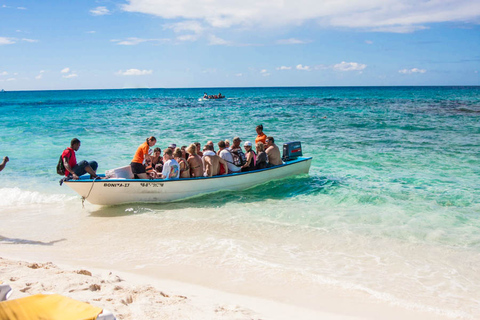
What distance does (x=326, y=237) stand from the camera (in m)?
7.58

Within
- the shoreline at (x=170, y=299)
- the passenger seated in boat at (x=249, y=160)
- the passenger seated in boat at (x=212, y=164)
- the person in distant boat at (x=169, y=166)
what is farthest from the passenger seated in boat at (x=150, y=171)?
the shoreline at (x=170, y=299)

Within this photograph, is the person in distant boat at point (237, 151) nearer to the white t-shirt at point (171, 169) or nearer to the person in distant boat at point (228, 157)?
the person in distant boat at point (228, 157)

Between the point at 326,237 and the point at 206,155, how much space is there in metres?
4.12

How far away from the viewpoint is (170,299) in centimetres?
473

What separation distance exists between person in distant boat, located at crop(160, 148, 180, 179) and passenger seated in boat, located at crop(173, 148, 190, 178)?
16 cm

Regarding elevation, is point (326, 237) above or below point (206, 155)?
below

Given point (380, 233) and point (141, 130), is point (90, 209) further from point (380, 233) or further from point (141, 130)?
point (141, 130)

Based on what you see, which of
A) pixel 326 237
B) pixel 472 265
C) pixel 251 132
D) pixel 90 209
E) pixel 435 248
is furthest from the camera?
pixel 251 132

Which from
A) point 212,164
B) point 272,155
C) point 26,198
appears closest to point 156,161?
point 212,164

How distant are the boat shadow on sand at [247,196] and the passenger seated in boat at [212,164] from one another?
589 millimetres

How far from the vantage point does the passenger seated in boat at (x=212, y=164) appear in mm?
10289

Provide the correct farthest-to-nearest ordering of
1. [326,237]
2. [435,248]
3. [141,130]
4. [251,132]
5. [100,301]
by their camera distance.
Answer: [141,130] → [251,132] → [326,237] → [435,248] → [100,301]

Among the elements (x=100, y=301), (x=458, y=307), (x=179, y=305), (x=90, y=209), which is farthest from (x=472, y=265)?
(x=90, y=209)

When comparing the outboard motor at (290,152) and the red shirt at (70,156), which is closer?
the red shirt at (70,156)
